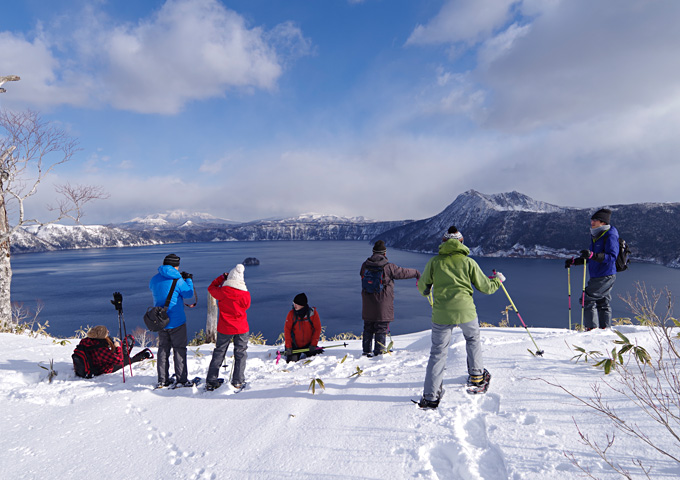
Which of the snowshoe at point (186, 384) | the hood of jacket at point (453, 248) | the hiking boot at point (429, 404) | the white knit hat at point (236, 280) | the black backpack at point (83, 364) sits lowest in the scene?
the snowshoe at point (186, 384)

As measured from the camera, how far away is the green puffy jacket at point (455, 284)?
3885 mm

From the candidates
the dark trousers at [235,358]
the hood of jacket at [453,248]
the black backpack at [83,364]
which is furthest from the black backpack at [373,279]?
the black backpack at [83,364]

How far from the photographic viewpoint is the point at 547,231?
12369cm

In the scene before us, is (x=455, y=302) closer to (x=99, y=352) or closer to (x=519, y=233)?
(x=99, y=352)

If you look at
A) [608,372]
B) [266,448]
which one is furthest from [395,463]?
[608,372]

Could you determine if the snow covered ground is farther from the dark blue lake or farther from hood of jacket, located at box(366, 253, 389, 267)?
the dark blue lake

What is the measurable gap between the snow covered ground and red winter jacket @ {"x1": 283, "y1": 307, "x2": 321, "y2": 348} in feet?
3.38

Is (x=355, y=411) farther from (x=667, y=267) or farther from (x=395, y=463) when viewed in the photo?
(x=667, y=267)

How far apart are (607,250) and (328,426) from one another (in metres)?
6.12

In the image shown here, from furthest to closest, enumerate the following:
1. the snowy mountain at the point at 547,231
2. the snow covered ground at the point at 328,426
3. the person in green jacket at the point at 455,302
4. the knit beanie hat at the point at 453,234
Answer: the snowy mountain at the point at 547,231
the knit beanie hat at the point at 453,234
the person in green jacket at the point at 455,302
the snow covered ground at the point at 328,426

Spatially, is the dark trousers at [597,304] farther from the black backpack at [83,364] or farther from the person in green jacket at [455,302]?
the black backpack at [83,364]

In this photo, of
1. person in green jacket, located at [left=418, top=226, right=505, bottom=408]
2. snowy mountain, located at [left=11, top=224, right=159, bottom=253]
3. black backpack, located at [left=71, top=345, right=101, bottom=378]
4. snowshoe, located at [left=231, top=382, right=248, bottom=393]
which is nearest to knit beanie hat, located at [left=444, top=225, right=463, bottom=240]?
person in green jacket, located at [left=418, top=226, right=505, bottom=408]

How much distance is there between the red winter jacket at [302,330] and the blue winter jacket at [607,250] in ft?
17.9

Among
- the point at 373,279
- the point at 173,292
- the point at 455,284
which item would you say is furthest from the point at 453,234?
the point at 173,292
